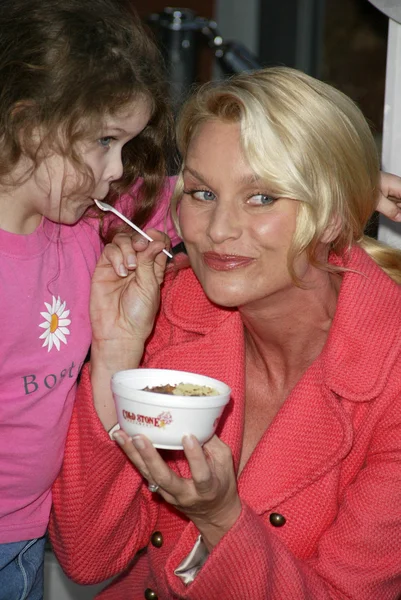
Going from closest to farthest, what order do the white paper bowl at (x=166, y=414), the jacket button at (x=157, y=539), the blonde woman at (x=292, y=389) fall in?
the white paper bowl at (x=166, y=414)
the blonde woman at (x=292, y=389)
the jacket button at (x=157, y=539)

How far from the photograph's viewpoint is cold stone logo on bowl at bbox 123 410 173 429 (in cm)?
159

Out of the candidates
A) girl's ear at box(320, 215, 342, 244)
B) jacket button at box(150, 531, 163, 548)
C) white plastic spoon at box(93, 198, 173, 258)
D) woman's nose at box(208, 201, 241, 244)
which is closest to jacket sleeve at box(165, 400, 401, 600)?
jacket button at box(150, 531, 163, 548)

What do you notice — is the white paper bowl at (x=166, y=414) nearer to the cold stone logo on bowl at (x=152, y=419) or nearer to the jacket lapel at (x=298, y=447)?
the cold stone logo on bowl at (x=152, y=419)

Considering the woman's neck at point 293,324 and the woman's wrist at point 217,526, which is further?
the woman's neck at point 293,324

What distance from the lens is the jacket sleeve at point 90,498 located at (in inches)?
79.0

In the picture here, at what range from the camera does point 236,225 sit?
199 centimetres

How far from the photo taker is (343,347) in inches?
81.9

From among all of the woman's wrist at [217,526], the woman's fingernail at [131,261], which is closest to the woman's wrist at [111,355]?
the woman's fingernail at [131,261]

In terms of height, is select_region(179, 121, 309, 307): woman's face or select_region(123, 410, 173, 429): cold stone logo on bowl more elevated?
select_region(179, 121, 309, 307): woman's face

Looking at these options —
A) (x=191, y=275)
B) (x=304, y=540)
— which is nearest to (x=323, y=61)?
(x=191, y=275)

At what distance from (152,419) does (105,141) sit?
0.66 metres

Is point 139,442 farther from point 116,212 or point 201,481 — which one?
point 116,212

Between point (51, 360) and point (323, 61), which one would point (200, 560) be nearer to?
point (51, 360)

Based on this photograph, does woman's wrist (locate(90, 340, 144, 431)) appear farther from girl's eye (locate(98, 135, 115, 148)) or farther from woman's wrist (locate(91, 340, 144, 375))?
girl's eye (locate(98, 135, 115, 148))
